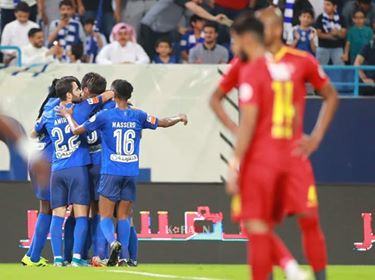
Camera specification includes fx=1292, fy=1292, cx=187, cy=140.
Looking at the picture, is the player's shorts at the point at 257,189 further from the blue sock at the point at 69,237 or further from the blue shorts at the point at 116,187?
the blue sock at the point at 69,237

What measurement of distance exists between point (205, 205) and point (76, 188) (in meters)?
3.38

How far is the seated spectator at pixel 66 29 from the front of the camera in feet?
66.3

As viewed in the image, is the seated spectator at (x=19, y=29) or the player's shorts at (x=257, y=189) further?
the seated spectator at (x=19, y=29)

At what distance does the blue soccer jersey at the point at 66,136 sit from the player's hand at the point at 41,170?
2.30 feet

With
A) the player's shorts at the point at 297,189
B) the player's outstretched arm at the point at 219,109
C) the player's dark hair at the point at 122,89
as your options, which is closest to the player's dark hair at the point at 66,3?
the player's dark hair at the point at 122,89

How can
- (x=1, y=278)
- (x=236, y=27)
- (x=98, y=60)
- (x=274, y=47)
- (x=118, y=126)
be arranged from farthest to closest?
(x=98, y=60), (x=118, y=126), (x=1, y=278), (x=274, y=47), (x=236, y=27)

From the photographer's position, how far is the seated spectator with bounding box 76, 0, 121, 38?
20812 mm

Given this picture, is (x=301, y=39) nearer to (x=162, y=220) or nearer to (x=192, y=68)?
(x=192, y=68)

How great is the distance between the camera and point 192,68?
18.2 m

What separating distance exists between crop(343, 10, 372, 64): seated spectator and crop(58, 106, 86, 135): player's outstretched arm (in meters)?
7.04

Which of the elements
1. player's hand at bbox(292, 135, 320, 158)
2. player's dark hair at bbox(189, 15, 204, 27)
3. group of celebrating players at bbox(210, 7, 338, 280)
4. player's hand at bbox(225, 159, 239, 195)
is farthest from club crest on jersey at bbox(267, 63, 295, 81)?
player's dark hair at bbox(189, 15, 204, 27)

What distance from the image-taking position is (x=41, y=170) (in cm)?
1565

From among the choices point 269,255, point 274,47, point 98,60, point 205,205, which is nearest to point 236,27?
point 274,47

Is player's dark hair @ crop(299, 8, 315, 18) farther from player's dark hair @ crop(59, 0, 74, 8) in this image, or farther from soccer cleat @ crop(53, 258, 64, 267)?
soccer cleat @ crop(53, 258, 64, 267)
